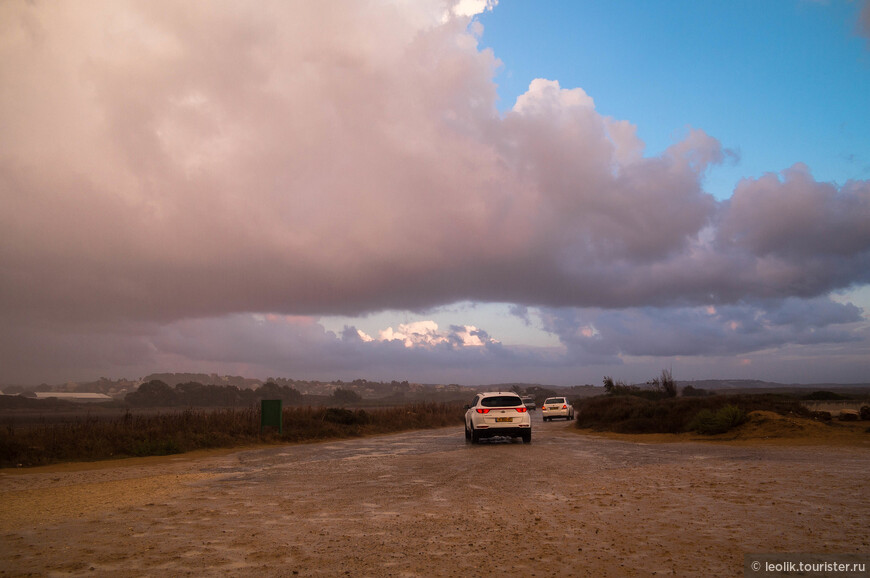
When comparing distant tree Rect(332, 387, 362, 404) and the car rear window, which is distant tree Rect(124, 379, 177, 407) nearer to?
distant tree Rect(332, 387, 362, 404)

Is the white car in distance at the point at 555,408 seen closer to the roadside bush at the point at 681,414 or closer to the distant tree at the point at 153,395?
the roadside bush at the point at 681,414

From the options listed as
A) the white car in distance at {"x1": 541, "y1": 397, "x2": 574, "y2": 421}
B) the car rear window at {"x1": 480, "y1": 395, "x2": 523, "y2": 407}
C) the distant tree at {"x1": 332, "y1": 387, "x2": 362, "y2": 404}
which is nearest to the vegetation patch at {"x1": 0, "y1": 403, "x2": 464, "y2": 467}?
the car rear window at {"x1": 480, "y1": 395, "x2": 523, "y2": 407}

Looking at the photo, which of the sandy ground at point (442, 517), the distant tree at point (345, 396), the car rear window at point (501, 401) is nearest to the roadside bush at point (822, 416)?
the sandy ground at point (442, 517)

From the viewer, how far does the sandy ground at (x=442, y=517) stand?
249 inches

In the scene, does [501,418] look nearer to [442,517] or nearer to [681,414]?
[681,414]

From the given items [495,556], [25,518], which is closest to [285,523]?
[495,556]

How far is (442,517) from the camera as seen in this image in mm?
8867

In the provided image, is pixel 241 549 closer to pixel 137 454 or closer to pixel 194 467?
pixel 194 467

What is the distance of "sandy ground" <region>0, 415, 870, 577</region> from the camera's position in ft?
20.8

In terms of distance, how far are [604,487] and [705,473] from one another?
3.04 meters

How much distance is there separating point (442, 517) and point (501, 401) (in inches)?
577

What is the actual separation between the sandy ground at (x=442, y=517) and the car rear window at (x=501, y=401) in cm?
643

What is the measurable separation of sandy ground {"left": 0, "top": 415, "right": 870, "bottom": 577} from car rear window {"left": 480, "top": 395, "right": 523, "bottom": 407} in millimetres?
6432

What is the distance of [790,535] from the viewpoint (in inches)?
276
